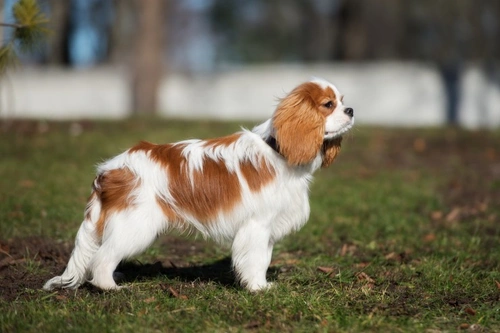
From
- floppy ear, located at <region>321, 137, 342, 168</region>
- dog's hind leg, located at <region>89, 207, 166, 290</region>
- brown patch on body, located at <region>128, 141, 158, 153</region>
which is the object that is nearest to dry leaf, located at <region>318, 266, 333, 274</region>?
floppy ear, located at <region>321, 137, 342, 168</region>

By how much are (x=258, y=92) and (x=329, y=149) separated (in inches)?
787

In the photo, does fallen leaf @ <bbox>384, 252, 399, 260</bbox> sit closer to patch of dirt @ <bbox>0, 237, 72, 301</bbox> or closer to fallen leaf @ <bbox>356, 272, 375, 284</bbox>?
fallen leaf @ <bbox>356, 272, 375, 284</bbox>

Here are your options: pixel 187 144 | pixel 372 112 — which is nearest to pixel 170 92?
pixel 372 112

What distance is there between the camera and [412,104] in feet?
78.3

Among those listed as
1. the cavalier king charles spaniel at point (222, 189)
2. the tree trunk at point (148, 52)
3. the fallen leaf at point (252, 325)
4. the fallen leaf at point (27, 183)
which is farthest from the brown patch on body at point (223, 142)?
the tree trunk at point (148, 52)

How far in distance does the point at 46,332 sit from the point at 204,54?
5197cm

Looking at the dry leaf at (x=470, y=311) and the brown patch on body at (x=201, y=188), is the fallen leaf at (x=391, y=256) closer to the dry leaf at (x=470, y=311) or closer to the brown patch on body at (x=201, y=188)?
the dry leaf at (x=470, y=311)

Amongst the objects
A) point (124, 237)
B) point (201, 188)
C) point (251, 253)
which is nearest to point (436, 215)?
point (251, 253)

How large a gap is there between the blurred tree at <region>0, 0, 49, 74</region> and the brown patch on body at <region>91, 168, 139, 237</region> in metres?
2.37

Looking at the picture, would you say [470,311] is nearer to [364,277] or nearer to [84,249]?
[364,277]

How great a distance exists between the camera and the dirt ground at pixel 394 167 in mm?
6039

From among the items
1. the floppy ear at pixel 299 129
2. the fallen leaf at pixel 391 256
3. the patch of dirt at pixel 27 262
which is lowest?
the fallen leaf at pixel 391 256

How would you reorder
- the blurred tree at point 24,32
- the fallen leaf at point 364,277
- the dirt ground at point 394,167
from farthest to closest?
the blurred tree at point 24,32 → the dirt ground at point 394,167 → the fallen leaf at point 364,277

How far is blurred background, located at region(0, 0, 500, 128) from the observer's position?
68.0 feet
